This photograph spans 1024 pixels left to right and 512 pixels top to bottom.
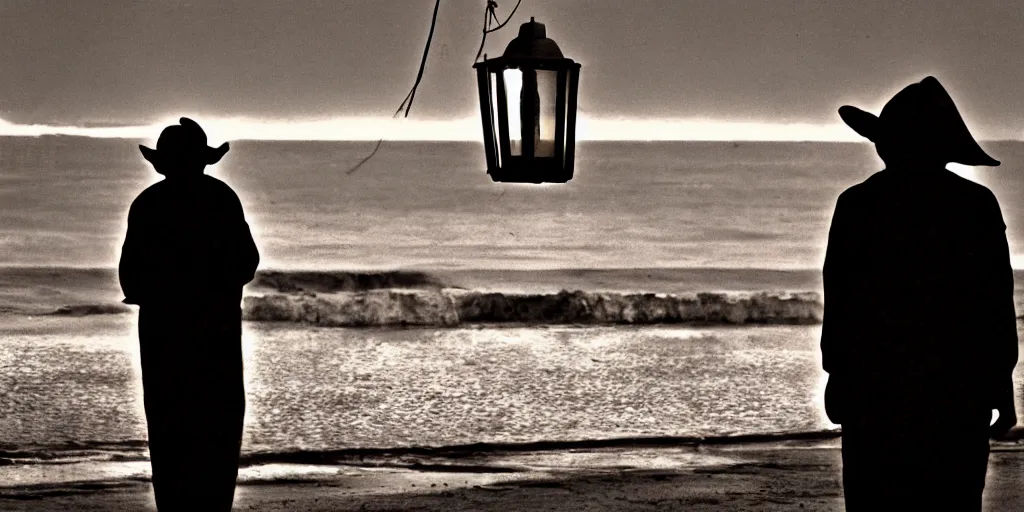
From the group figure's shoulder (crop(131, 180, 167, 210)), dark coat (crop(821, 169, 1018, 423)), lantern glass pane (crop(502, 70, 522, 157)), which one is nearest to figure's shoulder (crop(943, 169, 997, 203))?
dark coat (crop(821, 169, 1018, 423))

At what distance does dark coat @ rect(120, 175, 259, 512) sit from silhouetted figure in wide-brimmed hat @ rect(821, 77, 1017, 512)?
2243mm

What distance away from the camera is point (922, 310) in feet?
13.6

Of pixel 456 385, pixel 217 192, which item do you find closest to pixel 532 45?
pixel 217 192

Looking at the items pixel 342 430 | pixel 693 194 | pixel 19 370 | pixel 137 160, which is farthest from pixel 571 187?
pixel 342 430

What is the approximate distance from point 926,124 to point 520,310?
16.2 meters

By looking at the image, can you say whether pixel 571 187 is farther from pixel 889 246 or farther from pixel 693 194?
pixel 889 246

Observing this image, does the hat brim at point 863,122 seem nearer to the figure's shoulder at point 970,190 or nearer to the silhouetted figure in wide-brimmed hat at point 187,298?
the figure's shoulder at point 970,190

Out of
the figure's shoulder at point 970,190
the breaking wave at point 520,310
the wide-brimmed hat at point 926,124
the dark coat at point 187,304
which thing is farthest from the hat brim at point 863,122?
the breaking wave at point 520,310

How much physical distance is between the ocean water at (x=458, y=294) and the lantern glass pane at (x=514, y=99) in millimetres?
3201

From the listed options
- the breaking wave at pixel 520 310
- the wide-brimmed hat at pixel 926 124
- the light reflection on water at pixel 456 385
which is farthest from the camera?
the breaking wave at pixel 520 310

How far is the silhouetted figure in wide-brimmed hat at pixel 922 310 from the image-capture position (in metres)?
4.11

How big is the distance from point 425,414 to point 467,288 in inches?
957

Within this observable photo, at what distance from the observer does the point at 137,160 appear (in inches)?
2007

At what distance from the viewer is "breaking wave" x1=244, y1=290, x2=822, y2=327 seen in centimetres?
1883
